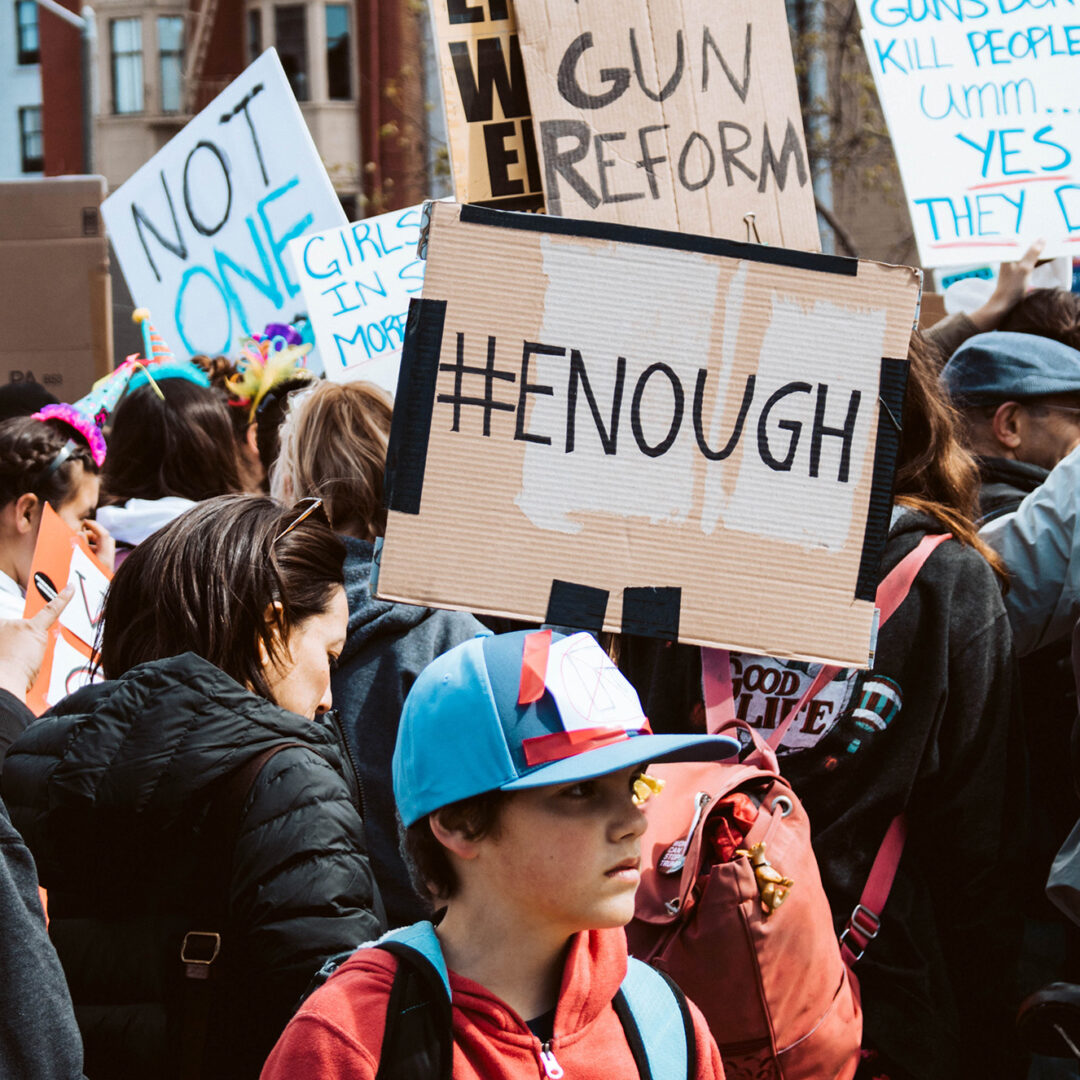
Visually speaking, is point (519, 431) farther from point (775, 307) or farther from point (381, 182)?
point (381, 182)

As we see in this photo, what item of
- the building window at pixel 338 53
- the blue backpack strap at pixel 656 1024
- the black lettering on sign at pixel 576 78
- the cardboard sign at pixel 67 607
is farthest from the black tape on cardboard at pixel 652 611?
the building window at pixel 338 53

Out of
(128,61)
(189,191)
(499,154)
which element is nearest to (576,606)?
(499,154)

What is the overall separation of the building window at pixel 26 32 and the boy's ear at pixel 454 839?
4241 centimetres

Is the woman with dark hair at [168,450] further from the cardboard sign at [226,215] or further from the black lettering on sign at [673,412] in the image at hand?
the black lettering on sign at [673,412]

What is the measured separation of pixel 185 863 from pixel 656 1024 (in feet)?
2.14

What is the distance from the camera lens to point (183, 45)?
98.9 feet

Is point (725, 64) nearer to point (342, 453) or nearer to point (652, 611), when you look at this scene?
point (652, 611)

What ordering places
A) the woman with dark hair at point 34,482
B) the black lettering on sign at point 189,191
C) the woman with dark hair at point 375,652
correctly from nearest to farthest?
the woman with dark hair at point 375,652 < the woman with dark hair at point 34,482 < the black lettering on sign at point 189,191

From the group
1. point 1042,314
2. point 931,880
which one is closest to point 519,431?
point 931,880

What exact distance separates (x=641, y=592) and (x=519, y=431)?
289 mm

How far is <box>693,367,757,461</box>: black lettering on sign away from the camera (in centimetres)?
206

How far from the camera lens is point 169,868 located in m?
1.87

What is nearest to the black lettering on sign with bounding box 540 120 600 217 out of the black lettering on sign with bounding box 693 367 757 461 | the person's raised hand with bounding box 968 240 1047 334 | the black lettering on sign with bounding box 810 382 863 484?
the black lettering on sign with bounding box 693 367 757 461

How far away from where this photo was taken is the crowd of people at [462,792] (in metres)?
1.68
